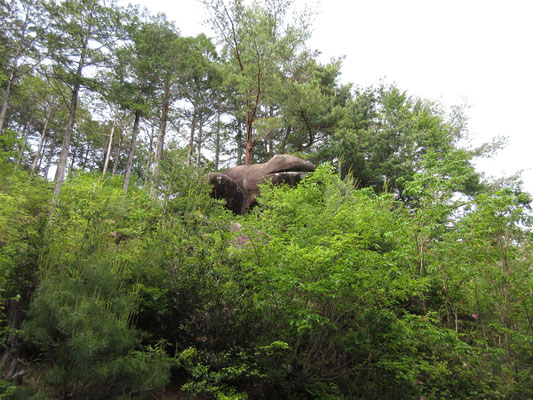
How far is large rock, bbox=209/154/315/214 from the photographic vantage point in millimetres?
12605

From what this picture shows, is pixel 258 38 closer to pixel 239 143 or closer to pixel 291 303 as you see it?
pixel 239 143

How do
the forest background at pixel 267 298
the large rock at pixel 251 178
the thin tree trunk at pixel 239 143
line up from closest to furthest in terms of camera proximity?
the forest background at pixel 267 298
the large rock at pixel 251 178
the thin tree trunk at pixel 239 143

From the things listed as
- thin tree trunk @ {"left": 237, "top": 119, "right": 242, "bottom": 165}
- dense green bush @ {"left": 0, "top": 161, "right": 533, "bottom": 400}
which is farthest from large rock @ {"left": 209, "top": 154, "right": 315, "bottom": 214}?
dense green bush @ {"left": 0, "top": 161, "right": 533, "bottom": 400}

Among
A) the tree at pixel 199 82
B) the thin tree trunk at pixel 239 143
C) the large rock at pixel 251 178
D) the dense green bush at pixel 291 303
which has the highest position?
the tree at pixel 199 82

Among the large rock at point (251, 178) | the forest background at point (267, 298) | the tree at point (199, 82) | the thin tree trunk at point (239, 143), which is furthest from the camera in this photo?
the thin tree trunk at point (239, 143)

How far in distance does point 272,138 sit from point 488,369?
54.2 ft

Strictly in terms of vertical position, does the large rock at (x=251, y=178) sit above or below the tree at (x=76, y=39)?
below

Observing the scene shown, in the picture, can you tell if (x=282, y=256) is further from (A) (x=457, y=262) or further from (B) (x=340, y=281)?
(A) (x=457, y=262)

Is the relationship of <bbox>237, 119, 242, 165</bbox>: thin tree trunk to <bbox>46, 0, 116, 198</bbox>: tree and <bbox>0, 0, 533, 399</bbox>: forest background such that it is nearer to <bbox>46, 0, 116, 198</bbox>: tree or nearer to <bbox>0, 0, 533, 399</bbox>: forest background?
<bbox>46, 0, 116, 198</bbox>: tree

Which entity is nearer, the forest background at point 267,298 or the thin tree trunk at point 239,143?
the forest background at point 267,298

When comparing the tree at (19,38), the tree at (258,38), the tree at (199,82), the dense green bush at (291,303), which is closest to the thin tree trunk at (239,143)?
the tree at (199,82)

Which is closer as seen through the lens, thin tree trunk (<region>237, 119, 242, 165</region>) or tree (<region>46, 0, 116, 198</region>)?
tree (<region>46, 0, 116, 198</region>)

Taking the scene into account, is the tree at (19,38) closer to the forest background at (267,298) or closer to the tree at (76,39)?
the tree at (76,39)

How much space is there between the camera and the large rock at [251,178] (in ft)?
41.4
